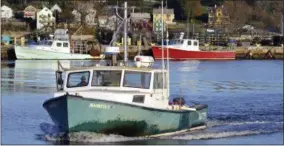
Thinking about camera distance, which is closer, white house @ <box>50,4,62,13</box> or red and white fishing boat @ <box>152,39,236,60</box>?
red and white fishing boat @ <box>152,39,236,60</box>

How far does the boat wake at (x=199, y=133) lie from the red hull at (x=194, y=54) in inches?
2088

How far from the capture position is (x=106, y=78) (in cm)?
2738

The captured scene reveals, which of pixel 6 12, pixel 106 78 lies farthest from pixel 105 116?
pixel 6 12

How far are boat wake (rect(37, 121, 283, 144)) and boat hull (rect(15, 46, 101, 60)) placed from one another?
5264cm

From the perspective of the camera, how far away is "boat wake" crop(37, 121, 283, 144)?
87.4 feet

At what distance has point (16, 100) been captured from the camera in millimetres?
40219

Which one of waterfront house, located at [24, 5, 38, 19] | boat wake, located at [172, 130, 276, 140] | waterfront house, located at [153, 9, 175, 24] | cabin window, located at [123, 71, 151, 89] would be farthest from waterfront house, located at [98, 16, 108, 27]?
cabin window, located at [123, 71, 151, 89]

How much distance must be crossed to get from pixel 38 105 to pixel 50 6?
102146 millimetres

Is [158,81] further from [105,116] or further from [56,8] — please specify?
[56,8]

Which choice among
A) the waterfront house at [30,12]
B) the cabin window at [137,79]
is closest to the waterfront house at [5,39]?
the waterfront house at [30,12]

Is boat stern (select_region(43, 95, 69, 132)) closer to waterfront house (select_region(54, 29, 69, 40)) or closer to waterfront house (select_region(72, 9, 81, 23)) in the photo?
waterfront house (select_region(54, 29, 69, 40))

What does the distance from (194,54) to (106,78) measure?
66.3 meters

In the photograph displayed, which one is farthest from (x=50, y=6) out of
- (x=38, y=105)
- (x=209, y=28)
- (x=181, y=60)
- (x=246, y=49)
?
(x=38, y=105)

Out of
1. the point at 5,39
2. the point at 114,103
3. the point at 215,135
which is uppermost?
the point at 114,103
